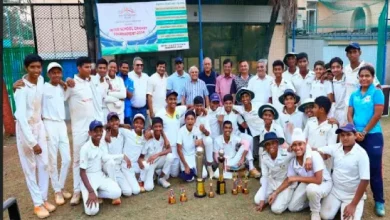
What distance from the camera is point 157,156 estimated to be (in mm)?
4977

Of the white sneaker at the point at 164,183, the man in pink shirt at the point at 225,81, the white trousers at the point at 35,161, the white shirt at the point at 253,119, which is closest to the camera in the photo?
the white trousers at the point at 35,161

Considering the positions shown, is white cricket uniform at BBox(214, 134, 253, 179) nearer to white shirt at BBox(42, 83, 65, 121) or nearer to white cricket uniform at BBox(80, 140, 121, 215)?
white cricket uniform at BBox(80, 140, 121, 215)

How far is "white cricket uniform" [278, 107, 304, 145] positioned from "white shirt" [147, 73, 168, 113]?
6.53ft

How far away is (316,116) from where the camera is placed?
172 inches

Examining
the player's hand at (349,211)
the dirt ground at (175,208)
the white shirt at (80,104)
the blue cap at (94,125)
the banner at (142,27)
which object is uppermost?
the banner at (142,27)

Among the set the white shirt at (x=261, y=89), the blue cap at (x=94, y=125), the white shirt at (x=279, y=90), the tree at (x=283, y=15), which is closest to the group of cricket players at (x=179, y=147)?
the blue cap at (x=94, y=125)

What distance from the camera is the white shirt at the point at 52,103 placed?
4.08 m

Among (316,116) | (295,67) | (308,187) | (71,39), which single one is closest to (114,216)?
(308,187)

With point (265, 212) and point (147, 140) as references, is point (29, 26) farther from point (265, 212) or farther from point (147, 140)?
point (265, 212)

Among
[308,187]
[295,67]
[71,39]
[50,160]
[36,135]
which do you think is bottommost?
[308,187]

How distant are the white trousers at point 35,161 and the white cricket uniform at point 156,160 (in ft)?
4.35

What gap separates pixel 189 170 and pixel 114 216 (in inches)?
54.7

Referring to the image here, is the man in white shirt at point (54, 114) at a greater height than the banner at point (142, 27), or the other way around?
the banner at point (142, 27)

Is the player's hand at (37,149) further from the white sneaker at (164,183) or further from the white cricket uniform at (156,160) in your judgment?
the white sneaker at (164,183)
